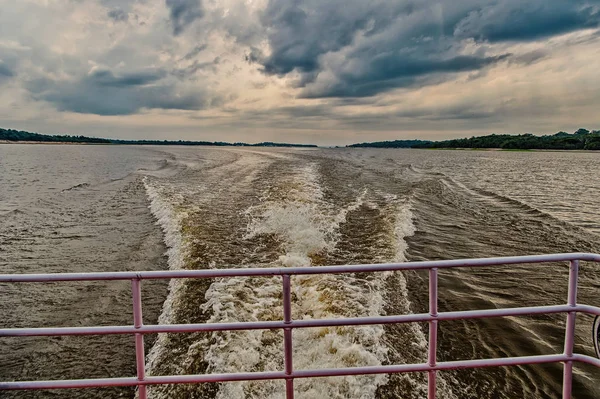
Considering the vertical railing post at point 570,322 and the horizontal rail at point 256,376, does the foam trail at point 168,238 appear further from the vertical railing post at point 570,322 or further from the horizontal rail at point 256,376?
the vertical railing post at point 570,322

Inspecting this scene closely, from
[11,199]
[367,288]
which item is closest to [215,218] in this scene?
[367,288]

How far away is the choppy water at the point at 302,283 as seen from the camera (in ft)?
15.7

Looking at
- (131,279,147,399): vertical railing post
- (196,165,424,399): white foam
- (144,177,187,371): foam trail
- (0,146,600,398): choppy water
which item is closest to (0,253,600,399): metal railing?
(131,279,147,399): vertical railing post

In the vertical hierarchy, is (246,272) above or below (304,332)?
above

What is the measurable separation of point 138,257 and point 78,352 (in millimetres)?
4115

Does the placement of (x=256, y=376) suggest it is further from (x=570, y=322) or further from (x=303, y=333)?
(x=303, y=333)

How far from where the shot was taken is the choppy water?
479 centimetres

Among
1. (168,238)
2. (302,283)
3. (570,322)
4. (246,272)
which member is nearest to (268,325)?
(246,272)

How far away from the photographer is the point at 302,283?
6.82 metres

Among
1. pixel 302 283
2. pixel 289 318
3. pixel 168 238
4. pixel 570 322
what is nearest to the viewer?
pixel 289 318

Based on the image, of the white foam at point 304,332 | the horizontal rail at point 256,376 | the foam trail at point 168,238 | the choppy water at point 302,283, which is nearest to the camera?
the horizontal rail at point 256,376

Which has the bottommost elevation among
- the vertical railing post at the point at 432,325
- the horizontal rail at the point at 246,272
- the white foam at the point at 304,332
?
the white foam at the point at 304,332

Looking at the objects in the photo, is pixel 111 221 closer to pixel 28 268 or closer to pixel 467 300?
pixel 28 268

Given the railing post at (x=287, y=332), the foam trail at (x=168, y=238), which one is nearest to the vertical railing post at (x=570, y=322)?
the railing post at (x=287, y=332)
